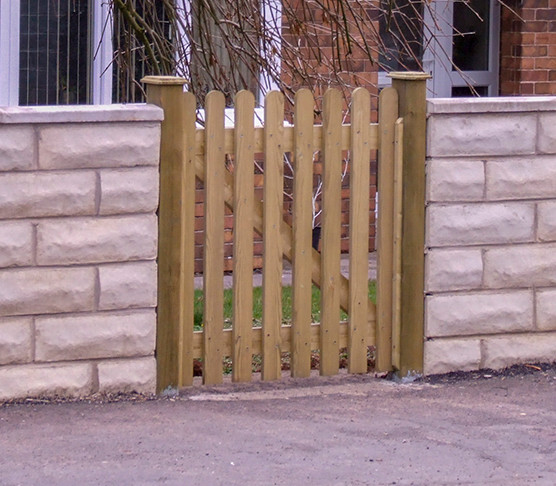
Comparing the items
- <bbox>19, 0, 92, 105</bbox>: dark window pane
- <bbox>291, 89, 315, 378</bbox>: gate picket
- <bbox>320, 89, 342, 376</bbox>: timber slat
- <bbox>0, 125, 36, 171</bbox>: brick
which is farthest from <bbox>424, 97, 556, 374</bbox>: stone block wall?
<bbox>19, 0, 92, 105</bbox>: dark window pane

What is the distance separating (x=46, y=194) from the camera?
202 inches

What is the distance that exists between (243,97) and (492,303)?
5.04 ft

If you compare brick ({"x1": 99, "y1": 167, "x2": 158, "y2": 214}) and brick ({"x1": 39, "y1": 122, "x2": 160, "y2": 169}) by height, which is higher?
brick ({"x1": 39, "y1": 122, "x2": 160, "y2": 169})

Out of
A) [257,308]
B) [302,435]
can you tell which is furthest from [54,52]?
[302,435]

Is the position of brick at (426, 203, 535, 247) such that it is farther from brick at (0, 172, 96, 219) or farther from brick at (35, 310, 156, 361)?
brick at (0, 172, 96, 219)

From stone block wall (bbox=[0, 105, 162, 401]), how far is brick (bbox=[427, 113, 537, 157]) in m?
1.27

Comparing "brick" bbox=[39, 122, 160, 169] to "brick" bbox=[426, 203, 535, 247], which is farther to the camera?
"brick" bbox=[426, 203, 535, 247]

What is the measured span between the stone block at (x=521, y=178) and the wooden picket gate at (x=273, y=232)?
47 centimetres

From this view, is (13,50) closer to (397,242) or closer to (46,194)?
(46,194)

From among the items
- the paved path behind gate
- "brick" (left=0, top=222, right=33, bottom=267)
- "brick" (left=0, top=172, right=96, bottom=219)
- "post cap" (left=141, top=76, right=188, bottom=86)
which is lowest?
the paved path behind gate

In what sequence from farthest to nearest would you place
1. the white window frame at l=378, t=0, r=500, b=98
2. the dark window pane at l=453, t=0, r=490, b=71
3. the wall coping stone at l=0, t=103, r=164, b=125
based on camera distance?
the dark window pane at l=453, t=0, r=490, b=71 → the white window frame at l=378, t=0, r=500, b=98 → the wall coping stone at l=0, t=103, r=164, b=125

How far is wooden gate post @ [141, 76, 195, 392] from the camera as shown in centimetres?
527

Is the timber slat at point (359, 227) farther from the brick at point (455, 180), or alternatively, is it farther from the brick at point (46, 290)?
the brick at point (46, 290)

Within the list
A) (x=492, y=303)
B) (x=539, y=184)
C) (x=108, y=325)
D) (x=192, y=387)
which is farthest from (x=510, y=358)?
(x=108, y=325)
